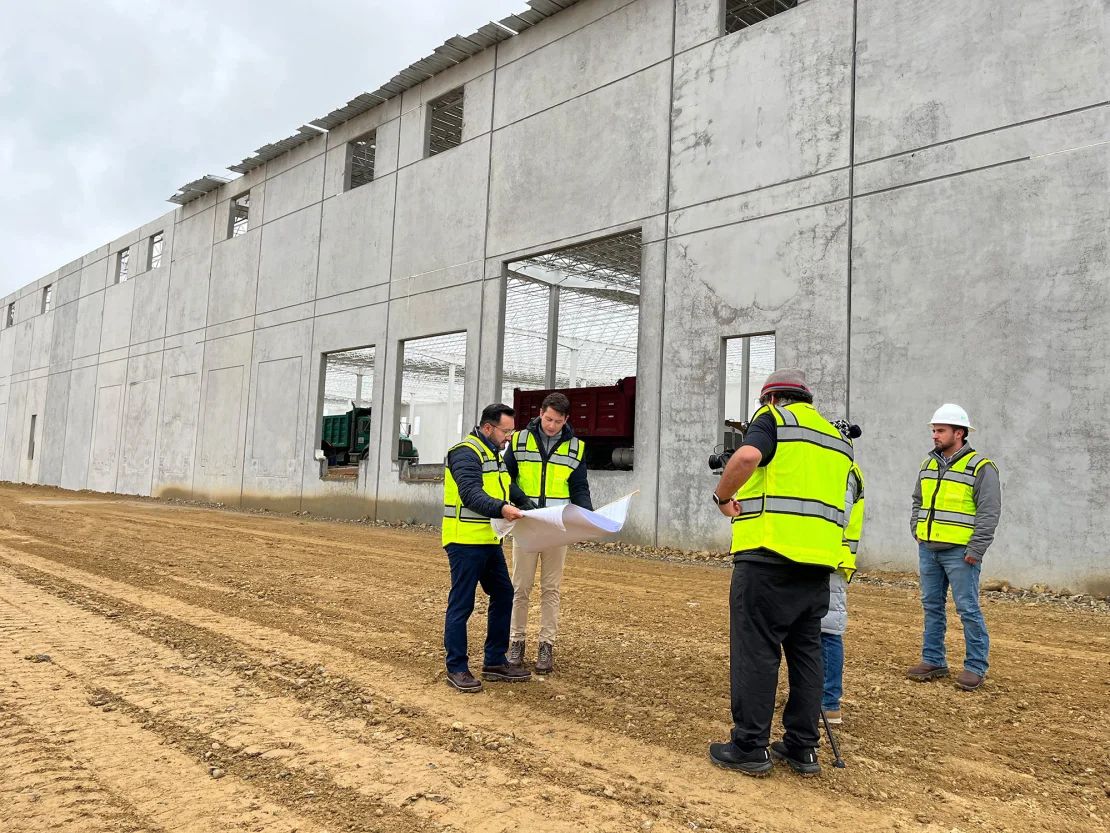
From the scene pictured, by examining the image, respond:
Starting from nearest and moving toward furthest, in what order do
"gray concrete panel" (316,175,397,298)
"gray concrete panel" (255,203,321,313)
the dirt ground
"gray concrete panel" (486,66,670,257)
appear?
1. the dirt ground
2. "gray concrete panel" (486,66,670,257)
3. "gray concrete panel" (316,175,397,298)
4. "gray concrete panel" (255,203,321,313)

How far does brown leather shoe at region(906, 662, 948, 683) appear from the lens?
18.1 ft

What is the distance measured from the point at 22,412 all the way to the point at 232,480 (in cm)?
2452

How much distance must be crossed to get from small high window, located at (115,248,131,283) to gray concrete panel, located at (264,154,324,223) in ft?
41.3

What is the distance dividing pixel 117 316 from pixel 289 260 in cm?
1432

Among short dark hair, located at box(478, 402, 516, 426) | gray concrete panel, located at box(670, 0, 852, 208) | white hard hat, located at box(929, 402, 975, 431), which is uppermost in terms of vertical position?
gray concrete panel, located at box(670, 0, 852, 208)

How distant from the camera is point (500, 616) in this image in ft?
17.7

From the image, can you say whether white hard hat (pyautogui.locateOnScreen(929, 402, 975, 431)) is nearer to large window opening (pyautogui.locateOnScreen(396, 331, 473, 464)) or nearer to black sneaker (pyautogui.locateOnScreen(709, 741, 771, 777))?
black sneaker (pyautogui.locateOnScreen(709, 741, 771, 777))

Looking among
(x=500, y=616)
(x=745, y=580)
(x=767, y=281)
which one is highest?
(x=767, y=281)

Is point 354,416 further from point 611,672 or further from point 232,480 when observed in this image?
point 611,672

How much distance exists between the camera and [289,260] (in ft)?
78.4

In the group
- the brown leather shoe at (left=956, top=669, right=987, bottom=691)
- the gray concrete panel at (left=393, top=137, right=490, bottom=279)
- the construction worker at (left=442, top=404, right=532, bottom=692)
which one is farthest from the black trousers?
the gray concrete panel at (left=393, top=137, right=490, bottom=279)

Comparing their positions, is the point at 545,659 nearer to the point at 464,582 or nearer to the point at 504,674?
the point at 504,674

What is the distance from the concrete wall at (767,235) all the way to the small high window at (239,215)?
350 cm

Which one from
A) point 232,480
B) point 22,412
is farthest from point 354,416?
point 22,412
